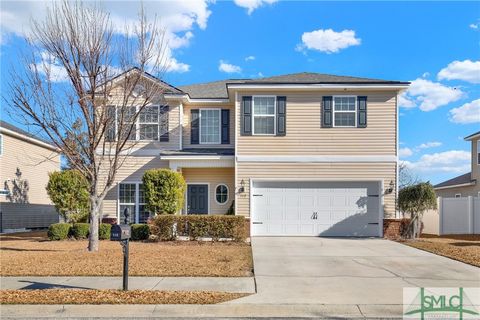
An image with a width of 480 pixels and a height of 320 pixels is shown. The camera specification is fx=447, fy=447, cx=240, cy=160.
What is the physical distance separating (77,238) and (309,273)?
1070cm

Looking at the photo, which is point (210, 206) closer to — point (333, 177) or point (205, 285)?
point (333, 177)

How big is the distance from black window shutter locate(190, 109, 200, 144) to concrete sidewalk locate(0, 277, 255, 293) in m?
11.3

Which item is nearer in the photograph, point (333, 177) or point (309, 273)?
point (309, 273)

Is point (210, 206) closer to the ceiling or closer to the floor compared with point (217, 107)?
closer to the floor

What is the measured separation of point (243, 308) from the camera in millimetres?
7480

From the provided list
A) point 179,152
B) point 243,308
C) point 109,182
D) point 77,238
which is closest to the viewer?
point 243,308

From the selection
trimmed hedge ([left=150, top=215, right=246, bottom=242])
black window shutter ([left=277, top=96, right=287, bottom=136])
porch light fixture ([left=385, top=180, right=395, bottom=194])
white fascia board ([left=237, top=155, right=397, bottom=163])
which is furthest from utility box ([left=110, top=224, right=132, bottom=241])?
porch light fixture ([left=385, top=180, right=395, bottom=194])

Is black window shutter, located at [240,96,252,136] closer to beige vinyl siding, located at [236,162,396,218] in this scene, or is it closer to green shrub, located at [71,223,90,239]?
beige vinyl siding, located at [236,162,396,218]

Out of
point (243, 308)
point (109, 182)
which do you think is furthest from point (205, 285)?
point (109, 182)

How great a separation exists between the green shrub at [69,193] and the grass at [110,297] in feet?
32.7

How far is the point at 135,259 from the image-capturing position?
11883 millimetres

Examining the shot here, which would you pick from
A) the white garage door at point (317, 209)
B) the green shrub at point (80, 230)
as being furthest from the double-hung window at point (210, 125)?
the green shrub at point (80, 230)

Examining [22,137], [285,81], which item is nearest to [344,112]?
[285,81]

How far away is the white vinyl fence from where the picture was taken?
20.1 meters
